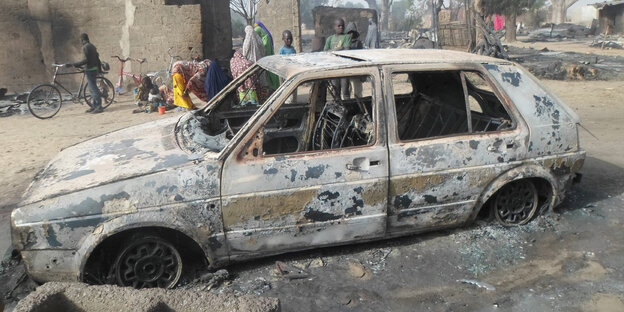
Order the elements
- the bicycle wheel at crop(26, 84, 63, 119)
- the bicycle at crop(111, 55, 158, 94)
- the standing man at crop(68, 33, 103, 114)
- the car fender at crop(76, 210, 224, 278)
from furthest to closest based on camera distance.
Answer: the bicycle at crop(111, 55, 158, 94) → the standing man at crop(68, 33, 103, 114) → the bicycle wheel at crop(26, 84, 63, 119) → the car fender at crop(76, 210, 224, 278)

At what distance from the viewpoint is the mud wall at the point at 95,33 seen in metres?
11.5

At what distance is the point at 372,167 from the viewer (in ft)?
11.0

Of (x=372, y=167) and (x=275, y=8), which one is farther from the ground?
(x=275, y=8)

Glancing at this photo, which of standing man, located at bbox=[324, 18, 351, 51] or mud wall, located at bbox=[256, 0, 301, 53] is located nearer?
standing man, located at bbox=[324, 18, 351, 51]

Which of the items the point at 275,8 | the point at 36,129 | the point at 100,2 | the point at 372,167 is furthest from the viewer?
the point at 275,8

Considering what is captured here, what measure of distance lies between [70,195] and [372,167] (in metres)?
1.97

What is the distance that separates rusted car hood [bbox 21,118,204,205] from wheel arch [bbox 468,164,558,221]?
2.28 m

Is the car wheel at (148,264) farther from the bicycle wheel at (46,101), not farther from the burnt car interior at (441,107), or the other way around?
the bicycle wheel at (46,101)

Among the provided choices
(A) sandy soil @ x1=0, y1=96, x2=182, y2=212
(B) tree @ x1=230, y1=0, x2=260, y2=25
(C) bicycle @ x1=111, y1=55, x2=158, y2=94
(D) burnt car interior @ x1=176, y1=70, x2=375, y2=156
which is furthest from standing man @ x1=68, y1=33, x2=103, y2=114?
(B) tree @ x1=230, y1=0, x2=260, y2=25

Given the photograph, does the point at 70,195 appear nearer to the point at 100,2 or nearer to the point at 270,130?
the point at 270,130

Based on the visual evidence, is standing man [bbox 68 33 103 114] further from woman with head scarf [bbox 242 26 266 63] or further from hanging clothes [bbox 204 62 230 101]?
woman with head scarf [bbox 242 26 266 63]

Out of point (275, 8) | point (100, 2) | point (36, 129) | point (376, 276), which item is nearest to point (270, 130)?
point (376, 276)

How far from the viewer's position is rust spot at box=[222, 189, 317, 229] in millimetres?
3146

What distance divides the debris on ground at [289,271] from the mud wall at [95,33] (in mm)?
8875
